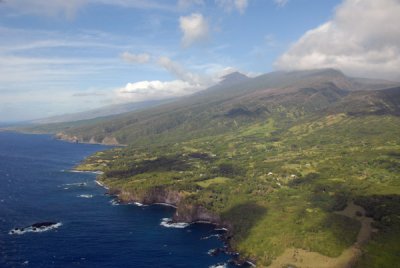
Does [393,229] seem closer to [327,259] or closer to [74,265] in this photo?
[327,259]

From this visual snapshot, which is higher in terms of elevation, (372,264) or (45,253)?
(45,253)

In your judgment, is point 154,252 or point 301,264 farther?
point 154,252

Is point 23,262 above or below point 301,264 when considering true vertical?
above

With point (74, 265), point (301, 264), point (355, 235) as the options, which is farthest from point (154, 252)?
point (355, 235)

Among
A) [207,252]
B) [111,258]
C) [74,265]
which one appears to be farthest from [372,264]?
[74,265]

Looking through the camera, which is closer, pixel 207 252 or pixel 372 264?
pixel 372 264

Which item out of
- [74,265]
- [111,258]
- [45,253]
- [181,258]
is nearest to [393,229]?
[181,258]

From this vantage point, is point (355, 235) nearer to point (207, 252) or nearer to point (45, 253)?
point (207, 252)
